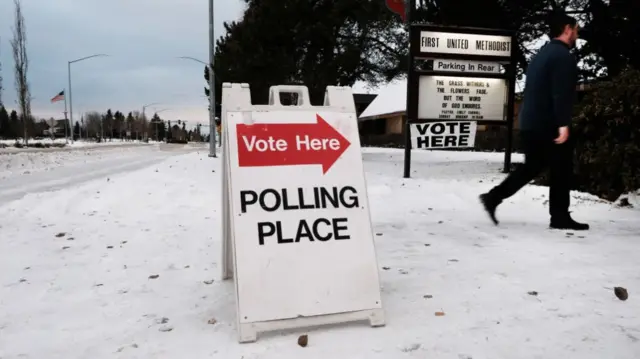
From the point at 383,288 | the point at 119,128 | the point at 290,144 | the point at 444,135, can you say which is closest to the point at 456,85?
the point at 444,135

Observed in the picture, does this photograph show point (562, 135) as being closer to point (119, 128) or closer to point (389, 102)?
point (389, 102)

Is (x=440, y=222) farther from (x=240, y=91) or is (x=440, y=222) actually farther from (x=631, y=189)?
(x=240, y=91)

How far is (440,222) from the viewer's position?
568cm

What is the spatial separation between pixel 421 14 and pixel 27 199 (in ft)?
31.7

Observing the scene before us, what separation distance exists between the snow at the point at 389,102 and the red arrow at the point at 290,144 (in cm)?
3486

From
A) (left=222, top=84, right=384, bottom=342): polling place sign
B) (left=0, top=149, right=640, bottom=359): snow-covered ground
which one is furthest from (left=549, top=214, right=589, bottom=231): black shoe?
(left=222, top=84, right=384, bottom=342): polling place sign

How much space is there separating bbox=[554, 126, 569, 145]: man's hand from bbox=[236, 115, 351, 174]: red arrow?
2.65 m

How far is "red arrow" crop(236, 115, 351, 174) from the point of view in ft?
9.48

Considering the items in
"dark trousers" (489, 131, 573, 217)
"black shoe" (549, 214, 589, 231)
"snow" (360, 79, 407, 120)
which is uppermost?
"snow" (360, 79, 407, 120)

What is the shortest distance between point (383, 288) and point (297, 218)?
97 centimetres

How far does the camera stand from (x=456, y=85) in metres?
9.78

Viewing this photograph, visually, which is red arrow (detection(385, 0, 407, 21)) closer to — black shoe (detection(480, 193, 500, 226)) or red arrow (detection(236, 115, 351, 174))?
black shoe (detection(480, 193, 500, 226))

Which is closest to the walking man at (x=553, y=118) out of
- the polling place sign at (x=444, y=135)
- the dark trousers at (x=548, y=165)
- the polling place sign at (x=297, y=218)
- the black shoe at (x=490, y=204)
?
the dark trousers at (x=548, y=165)

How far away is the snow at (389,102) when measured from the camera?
128 ft
